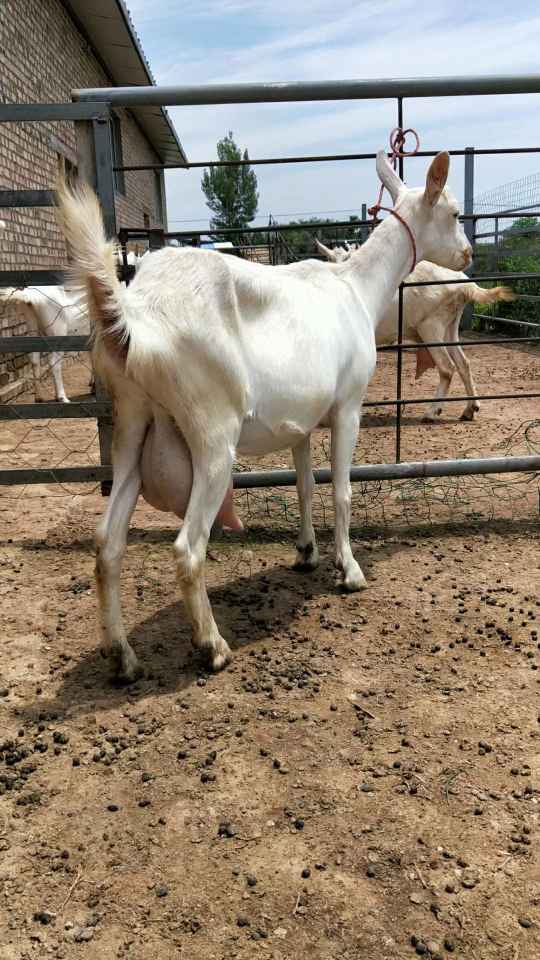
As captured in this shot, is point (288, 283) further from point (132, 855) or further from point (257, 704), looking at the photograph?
point (132, 855)

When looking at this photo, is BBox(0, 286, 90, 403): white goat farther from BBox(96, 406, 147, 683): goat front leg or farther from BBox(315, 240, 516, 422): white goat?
BBox(96, 406, 147, 683): goat front leg

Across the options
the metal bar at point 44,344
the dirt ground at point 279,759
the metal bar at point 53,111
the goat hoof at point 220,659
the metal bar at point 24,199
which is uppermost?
the metal bar at point 53,111

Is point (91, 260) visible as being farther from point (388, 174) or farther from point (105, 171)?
point (388, 174)

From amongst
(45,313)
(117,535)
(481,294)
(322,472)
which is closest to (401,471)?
(322,472)

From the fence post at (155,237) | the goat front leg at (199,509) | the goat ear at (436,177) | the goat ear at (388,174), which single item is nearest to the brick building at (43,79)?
the fence post at (155,237)

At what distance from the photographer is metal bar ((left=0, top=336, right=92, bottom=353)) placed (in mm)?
4027

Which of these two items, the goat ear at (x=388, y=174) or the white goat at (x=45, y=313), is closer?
the goat ear at (x=388, y=174)

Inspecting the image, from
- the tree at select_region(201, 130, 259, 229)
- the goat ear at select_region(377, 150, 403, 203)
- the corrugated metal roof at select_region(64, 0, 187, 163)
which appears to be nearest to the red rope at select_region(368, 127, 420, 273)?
the goat ear at select_region(377, 150, 403, 203)

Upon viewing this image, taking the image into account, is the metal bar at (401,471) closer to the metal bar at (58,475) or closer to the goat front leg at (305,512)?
the goat front leg at (305,512)

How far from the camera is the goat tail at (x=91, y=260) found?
2.50 metres

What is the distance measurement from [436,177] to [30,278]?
216 centimetres

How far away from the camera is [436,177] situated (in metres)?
3.85

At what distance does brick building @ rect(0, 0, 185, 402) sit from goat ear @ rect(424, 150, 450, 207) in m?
2.85

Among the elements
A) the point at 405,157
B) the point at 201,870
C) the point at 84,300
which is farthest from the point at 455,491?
the point at 201,870
